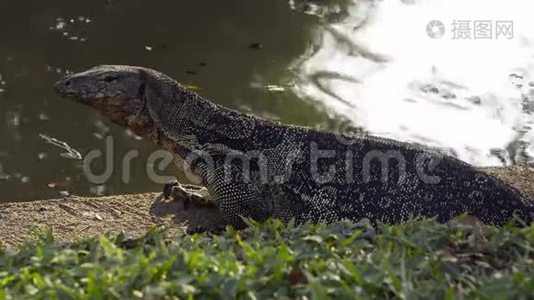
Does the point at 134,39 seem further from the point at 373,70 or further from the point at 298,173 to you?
the point at 298,173

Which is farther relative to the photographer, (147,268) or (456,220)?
(456,220)

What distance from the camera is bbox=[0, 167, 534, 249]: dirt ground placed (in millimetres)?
5801

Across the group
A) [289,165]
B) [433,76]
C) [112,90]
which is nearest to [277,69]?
[433,76]

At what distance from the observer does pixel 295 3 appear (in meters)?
12.0

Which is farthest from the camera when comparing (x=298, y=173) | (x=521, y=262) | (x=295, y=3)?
(x=295, y=3)

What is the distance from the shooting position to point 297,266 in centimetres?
288

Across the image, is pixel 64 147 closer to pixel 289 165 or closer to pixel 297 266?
pixel 289 165

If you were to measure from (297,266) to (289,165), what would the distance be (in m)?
2.92

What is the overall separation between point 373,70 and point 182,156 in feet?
15.1

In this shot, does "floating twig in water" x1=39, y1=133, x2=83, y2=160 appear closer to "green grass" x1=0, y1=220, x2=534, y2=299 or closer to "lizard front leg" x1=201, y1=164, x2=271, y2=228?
"lizard front leg" x1=201, y1=164, x2=271, y2=228

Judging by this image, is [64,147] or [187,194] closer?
[187,194]

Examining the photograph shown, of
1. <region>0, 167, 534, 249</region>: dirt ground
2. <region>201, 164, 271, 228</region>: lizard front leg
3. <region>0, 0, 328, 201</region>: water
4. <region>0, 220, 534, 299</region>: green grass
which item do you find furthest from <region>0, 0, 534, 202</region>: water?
<region>0, 220, 534, 299</region>: green grass

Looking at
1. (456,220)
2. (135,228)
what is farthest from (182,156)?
(456,220)

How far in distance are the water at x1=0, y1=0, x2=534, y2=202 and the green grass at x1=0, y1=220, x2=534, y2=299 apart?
4.70 meters
